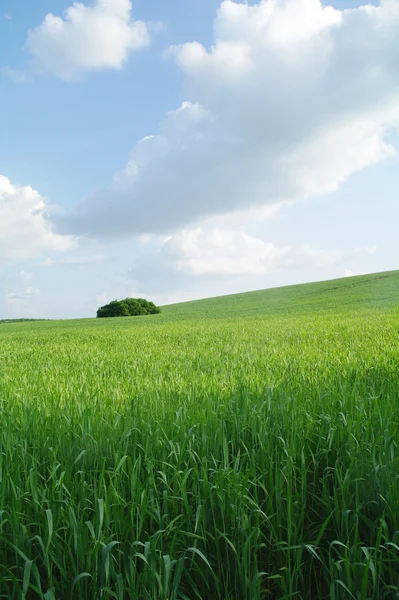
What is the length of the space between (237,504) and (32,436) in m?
1.93

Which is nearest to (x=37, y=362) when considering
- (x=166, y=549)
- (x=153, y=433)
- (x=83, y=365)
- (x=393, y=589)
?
(x=83, y=365)

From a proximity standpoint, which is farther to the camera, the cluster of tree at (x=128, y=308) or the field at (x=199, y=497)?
the cluster of tree at (x=128, y=308)

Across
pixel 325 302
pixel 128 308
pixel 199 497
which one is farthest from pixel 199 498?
pixel 128 308

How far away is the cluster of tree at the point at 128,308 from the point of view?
206ft

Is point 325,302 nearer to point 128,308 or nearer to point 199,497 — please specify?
point 128,308

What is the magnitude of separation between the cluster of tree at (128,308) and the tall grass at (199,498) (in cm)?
5780

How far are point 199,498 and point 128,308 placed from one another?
6130 centimetres

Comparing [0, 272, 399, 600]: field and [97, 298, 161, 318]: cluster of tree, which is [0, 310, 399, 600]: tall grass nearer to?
[0, 272, 399, 600]: field

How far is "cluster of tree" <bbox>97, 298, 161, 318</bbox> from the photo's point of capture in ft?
206

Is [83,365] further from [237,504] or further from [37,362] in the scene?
[237,504]

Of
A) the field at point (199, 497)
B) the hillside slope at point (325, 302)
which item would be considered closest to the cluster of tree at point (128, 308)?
the hillside slope at point (325, 302)

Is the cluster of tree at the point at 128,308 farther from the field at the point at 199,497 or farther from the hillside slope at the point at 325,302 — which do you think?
the field at the point at 199,497

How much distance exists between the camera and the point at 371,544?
7.55ft

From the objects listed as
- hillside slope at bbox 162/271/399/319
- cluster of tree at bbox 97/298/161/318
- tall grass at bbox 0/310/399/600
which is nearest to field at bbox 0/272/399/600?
tall grass at bbox 0/310/399/600
